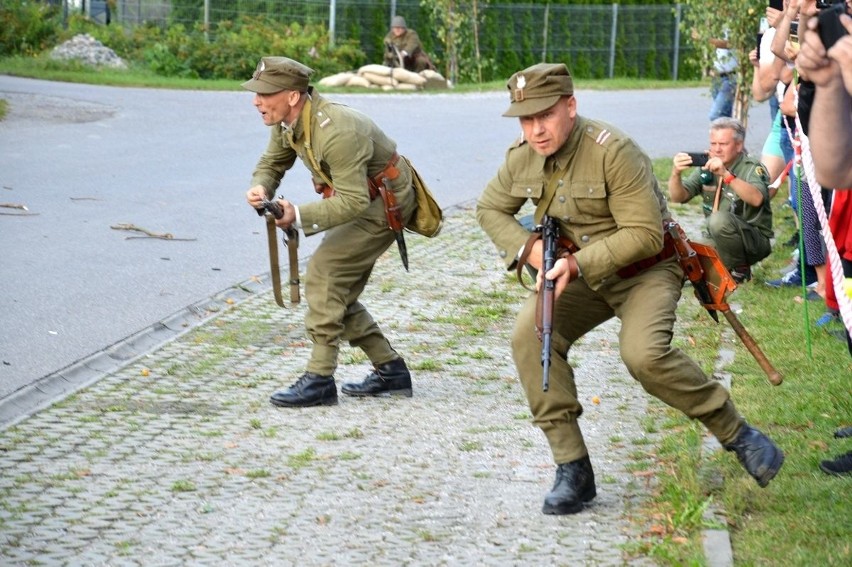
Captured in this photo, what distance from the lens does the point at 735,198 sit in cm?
1034

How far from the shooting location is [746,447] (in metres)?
5.71

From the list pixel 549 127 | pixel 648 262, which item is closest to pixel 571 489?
pixel 648 262

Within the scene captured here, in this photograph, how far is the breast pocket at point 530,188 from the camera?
5824mm

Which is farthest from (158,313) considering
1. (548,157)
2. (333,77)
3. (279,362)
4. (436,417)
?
(333,77)

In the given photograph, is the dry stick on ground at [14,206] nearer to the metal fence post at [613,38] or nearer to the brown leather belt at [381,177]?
the brown leather belt at [381,177]

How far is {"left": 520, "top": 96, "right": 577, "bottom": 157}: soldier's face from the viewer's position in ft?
18.5

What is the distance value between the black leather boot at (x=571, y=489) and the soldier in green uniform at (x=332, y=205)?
2.07 metres

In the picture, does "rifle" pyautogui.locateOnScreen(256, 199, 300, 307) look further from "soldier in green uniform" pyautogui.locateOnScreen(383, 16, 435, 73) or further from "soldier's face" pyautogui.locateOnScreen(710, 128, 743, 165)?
"soldier in green uniform" pyautogui.locateOnScreen(383, 16, 435, 73)

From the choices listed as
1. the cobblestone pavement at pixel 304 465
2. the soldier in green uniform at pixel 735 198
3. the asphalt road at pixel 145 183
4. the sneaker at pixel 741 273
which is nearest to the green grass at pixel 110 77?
the asphalt road at pixel 145 183

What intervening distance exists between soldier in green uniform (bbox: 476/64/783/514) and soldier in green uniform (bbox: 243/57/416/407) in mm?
1496

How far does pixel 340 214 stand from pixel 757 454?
2.61 metres

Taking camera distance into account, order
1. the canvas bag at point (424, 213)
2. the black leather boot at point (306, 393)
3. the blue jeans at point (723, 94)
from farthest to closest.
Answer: the blue jeans at point (723, 94), the canvas bag at point (424, 213), the black leather boot at point (306, 393)

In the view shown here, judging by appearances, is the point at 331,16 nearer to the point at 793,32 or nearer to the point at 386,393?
the point at 793,32

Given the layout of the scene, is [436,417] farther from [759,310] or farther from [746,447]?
[759,310]
